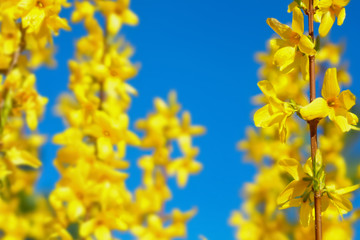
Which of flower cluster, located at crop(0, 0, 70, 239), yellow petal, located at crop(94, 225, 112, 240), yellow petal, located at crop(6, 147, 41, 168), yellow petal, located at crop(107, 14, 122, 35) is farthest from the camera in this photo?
yellow petal, located at crop(107, 14, 122, 35)

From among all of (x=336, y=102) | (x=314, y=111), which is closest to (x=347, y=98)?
(x=336, y=102)

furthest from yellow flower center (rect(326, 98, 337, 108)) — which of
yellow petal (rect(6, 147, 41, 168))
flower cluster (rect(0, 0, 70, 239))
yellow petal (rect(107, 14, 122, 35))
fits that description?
yellow petal (rect(107, 14, 122, 35))

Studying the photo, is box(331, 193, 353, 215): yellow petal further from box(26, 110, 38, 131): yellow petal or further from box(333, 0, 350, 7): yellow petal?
box(26, 110, 38, 131): yellow petal

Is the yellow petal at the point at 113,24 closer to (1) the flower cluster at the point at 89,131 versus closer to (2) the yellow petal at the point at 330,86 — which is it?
(1) the flower cluster at the point at 89,131

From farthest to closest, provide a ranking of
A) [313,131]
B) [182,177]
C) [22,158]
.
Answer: [182,177], [22,158], [313,131]

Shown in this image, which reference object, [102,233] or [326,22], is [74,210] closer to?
[102,233]

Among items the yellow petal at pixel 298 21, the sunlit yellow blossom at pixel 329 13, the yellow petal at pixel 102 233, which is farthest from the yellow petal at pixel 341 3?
the yellow petal at pixel 102 233

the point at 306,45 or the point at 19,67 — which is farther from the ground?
the point at 19,67
